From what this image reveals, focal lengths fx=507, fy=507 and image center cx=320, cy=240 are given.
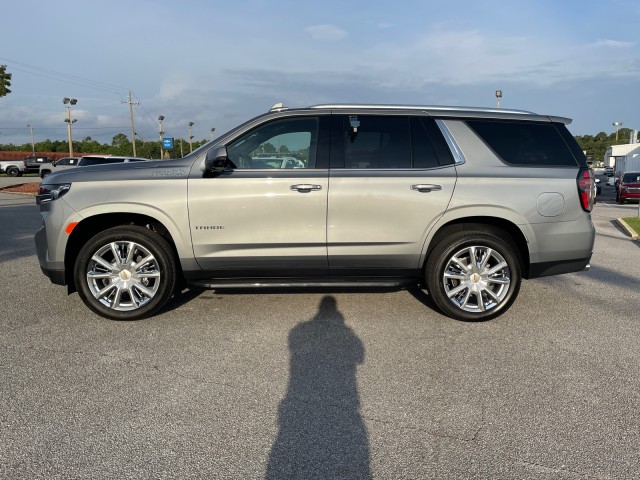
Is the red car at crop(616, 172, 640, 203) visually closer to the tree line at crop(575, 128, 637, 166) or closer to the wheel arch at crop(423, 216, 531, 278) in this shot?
the wheel arch at crop(423, 216, 531, 278)

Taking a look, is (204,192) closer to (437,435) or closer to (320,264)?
(320,264)

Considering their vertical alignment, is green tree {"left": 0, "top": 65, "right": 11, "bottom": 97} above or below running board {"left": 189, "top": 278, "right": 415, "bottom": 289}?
above

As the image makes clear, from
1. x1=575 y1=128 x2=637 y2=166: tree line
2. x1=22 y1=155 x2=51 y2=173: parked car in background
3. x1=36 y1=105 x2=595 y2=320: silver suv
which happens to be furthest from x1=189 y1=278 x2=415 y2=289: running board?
x1=575 y1=128 x2=637 y2=166: tree line

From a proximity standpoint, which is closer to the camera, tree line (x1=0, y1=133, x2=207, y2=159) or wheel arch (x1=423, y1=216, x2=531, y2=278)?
wheel arch (x1=423, y1=216, x2=531, y2=278)

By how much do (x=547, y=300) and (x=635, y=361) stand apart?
5.78 feet

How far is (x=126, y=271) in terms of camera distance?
481 cm

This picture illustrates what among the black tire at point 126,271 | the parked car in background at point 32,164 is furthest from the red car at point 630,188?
the parked car in background at point 32,164

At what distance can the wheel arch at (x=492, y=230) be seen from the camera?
4895 millimetres

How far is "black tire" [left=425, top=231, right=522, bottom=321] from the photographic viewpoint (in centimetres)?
482

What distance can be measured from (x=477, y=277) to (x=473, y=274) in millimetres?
48

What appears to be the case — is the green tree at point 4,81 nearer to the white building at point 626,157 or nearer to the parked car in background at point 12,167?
the parked car in background at point 12,167

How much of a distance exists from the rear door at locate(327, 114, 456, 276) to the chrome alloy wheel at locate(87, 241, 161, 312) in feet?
5.70

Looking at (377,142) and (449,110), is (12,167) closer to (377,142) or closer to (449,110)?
(377,142)

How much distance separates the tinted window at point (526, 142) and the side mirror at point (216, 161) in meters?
2.38
